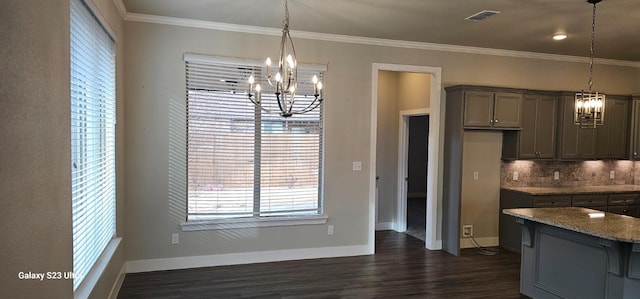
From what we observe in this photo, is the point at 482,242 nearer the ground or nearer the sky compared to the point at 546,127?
nearer the ground

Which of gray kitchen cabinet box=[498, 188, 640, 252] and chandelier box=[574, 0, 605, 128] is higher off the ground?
chandelier box=[574, 0, 605, 128]

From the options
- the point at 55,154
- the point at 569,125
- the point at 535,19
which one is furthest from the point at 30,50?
the point at 569,125

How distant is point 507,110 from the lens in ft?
17.8

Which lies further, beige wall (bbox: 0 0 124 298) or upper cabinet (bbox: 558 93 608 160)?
upper cabinet (bbox: 558 93 608 160)

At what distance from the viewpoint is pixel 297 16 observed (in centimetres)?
418

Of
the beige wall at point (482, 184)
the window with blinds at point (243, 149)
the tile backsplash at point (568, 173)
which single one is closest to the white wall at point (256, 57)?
the window with blinds at point (243, 149)

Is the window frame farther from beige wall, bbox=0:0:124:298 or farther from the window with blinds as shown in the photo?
beige wall, bbox=0:0:124:298

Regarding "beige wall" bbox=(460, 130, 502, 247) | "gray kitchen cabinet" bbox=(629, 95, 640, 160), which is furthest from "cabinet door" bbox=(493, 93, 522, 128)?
"gray kitchen cabinet" bbox=(629, 95, 640, 160)

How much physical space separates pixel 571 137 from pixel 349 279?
152 inches

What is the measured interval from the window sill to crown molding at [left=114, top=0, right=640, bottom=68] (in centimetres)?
221

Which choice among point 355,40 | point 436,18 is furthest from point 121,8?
point 436,18

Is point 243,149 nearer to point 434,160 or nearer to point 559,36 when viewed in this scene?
point 434,160

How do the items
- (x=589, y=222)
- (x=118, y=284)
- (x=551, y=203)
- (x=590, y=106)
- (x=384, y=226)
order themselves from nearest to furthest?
(x=589, y=222) → (x=590, y=106) → (x=118, y=284) → (x=551, y=203) → (x=384, y=226)

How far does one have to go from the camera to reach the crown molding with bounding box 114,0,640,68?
432cm
